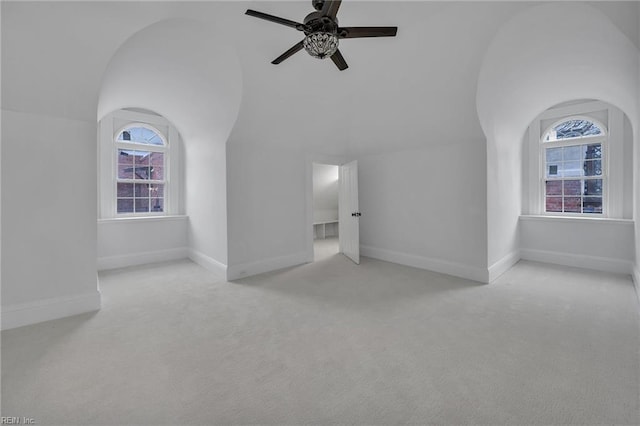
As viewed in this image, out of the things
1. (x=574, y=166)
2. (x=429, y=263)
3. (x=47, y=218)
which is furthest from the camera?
(x=574, y=166)

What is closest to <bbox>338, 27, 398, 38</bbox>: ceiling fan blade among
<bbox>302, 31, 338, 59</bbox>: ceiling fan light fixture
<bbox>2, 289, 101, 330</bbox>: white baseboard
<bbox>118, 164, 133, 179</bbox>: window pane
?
<bbox>302, 31, 338, 59</bbox>: ceiling fan light fixture

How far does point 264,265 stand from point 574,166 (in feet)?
19.5

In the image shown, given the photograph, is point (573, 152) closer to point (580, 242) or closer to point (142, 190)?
point (580, 242)

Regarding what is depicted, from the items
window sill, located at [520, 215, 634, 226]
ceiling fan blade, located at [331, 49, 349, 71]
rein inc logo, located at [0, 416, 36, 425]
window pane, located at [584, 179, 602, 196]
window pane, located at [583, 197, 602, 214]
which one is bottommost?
rein inc logo, located at [0, 416, 36, 425]

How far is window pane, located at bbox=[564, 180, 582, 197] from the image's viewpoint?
17.0 feet

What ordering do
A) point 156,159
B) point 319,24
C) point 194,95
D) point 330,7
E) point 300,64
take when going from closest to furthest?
point 330,7, point 319,24, point 300,64, point 194,95, point 156,159

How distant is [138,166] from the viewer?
5.54 m

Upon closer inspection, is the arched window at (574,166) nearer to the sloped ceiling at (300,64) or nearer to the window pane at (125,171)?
the sloped ceiling at (300,64)

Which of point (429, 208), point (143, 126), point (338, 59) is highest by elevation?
point (143, 126)

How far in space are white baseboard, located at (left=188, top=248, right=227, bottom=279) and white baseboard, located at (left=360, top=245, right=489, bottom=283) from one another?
284cm

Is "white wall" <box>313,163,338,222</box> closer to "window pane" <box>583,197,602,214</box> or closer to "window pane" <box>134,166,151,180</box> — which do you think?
"window pane" <box>134,166,151,180</box>

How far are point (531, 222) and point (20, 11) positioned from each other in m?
7.28

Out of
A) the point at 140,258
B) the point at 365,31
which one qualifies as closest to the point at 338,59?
the point at 365,31

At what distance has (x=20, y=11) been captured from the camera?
2225 mm
